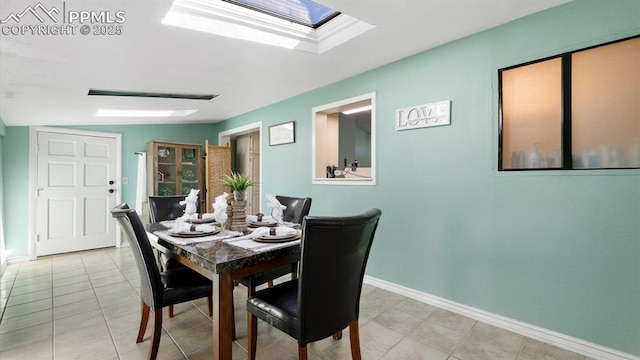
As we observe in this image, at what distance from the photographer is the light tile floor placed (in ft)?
5.82

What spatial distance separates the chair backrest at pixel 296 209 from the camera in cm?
256

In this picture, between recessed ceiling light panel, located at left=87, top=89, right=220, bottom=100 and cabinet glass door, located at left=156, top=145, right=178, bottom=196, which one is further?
cabinet glass door, located at left=156, top=145, right=178, bottom=196

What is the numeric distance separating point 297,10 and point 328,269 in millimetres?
2025

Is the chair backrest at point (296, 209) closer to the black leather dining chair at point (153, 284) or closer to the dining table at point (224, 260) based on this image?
the dining table at point (224, 260)

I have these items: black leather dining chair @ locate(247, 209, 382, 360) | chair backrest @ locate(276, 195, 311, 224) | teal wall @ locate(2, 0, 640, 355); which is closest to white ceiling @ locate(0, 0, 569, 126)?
teal wall @ locate(2, 0, 640, 355)

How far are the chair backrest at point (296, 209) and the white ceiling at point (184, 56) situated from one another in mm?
1352

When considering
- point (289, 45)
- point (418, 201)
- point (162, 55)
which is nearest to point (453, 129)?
point (418, 201)

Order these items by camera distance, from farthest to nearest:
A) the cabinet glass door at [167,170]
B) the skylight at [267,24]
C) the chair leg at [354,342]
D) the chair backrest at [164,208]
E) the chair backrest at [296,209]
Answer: the cabinet glass door at [167,170]
the chair backrest at [164,208]
the chair backrest at [296,209]
the skylight at [267,24]
the chair leg at [354,342]

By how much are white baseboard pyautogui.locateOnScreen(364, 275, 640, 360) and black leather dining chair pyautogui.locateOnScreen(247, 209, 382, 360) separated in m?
1.24

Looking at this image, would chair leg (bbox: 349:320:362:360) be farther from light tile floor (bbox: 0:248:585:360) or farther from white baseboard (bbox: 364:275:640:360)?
white baseboard (bbox: 364:275:640:360)

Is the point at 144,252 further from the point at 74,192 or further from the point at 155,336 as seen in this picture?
the point at 74,192

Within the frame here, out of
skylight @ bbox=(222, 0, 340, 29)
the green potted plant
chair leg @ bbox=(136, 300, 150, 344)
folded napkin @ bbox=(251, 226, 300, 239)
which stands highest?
skylight @ bbox=(222, 0, 340, 29)

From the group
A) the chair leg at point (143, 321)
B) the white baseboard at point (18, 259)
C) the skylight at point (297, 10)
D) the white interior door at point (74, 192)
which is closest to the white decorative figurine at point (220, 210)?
the chair leg at point (143, 321)

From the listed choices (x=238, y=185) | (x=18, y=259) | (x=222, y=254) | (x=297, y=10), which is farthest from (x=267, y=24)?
(x=18, y=259)
